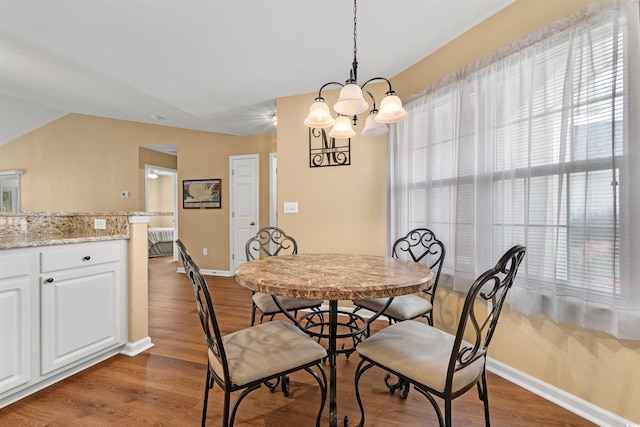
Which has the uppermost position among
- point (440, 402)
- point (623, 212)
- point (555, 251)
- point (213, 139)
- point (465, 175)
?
point (213, 139)

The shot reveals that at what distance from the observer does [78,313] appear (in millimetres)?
1821

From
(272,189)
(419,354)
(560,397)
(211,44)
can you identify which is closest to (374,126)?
(419,354)

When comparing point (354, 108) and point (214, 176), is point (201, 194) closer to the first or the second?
Answer: point (214, 176)

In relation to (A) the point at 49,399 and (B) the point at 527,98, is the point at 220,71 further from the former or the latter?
(A) the point at 49,399

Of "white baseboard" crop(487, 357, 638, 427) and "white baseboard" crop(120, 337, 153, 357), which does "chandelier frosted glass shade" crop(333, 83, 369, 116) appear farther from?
"white baseboard" crop(120, 337, 153, 357)

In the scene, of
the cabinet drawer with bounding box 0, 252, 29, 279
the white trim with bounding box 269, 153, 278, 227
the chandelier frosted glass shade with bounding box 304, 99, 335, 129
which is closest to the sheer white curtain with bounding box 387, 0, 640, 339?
the chandelier frosted glass shade with bounding box 304, 99, 335, 129

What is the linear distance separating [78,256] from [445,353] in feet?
7.49

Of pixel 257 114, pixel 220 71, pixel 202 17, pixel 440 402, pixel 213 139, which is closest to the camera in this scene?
pixel 440 402

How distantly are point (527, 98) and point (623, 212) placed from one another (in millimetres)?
782

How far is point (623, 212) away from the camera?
4.01 ft

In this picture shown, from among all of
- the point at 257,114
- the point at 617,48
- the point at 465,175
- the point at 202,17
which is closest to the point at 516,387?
the point at 465,175

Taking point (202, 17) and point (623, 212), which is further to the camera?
point (202, 17)

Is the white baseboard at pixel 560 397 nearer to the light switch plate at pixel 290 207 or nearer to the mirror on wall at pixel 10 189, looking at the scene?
the light switch plate at pixel 290 207

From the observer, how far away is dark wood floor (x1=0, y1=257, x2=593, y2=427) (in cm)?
143
